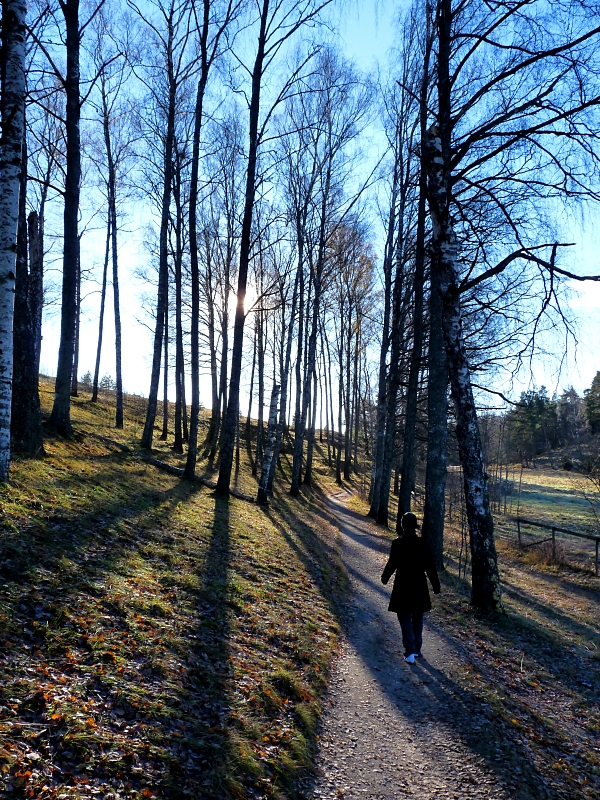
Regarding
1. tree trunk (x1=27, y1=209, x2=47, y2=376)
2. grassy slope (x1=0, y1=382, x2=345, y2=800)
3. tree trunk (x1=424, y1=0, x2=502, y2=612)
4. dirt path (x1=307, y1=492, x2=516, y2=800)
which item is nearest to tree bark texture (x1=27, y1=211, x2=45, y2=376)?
tree trunk (x1=27, y1=209, x2=47, y2=376)

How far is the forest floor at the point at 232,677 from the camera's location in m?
3.33

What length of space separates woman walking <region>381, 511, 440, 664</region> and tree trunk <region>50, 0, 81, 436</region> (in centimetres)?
870

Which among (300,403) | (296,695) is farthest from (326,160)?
(296,695)

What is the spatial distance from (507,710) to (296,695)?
2305mm

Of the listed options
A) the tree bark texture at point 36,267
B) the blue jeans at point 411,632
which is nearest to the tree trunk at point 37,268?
the tree bark texture at point 36,267

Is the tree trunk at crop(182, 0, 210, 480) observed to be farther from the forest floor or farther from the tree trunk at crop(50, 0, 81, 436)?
the forest floor

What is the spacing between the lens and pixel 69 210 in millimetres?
11414

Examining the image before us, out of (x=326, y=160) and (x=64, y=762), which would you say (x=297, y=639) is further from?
(x=326, y=160)

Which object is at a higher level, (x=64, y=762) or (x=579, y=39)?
(x=579, y=39)

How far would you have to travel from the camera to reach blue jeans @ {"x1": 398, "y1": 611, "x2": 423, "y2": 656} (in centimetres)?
642

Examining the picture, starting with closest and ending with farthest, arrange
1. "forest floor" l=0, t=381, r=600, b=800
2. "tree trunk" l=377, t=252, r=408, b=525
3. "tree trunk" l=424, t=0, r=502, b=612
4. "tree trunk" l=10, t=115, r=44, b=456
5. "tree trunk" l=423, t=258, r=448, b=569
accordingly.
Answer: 1. "forest floor" l=0, t=381, r=600, b=800
2. "tree trunk" l=424, t=0, r=502, b=612
3. "tree trunk" l=10, t=115, r=44, b=456
4. "tree trunk" l=423, t=258, r=448, b=569
5. "tree trunk" l=377, t=252, r=408, b=525

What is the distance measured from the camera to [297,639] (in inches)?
247

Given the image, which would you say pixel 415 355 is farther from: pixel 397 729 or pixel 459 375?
pixel 397 729

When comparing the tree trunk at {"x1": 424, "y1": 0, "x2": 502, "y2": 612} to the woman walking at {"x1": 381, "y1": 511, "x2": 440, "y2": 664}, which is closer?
the woman walking at {"x1": 381, "y1": 511, "x2": 440, "y2": 664}
